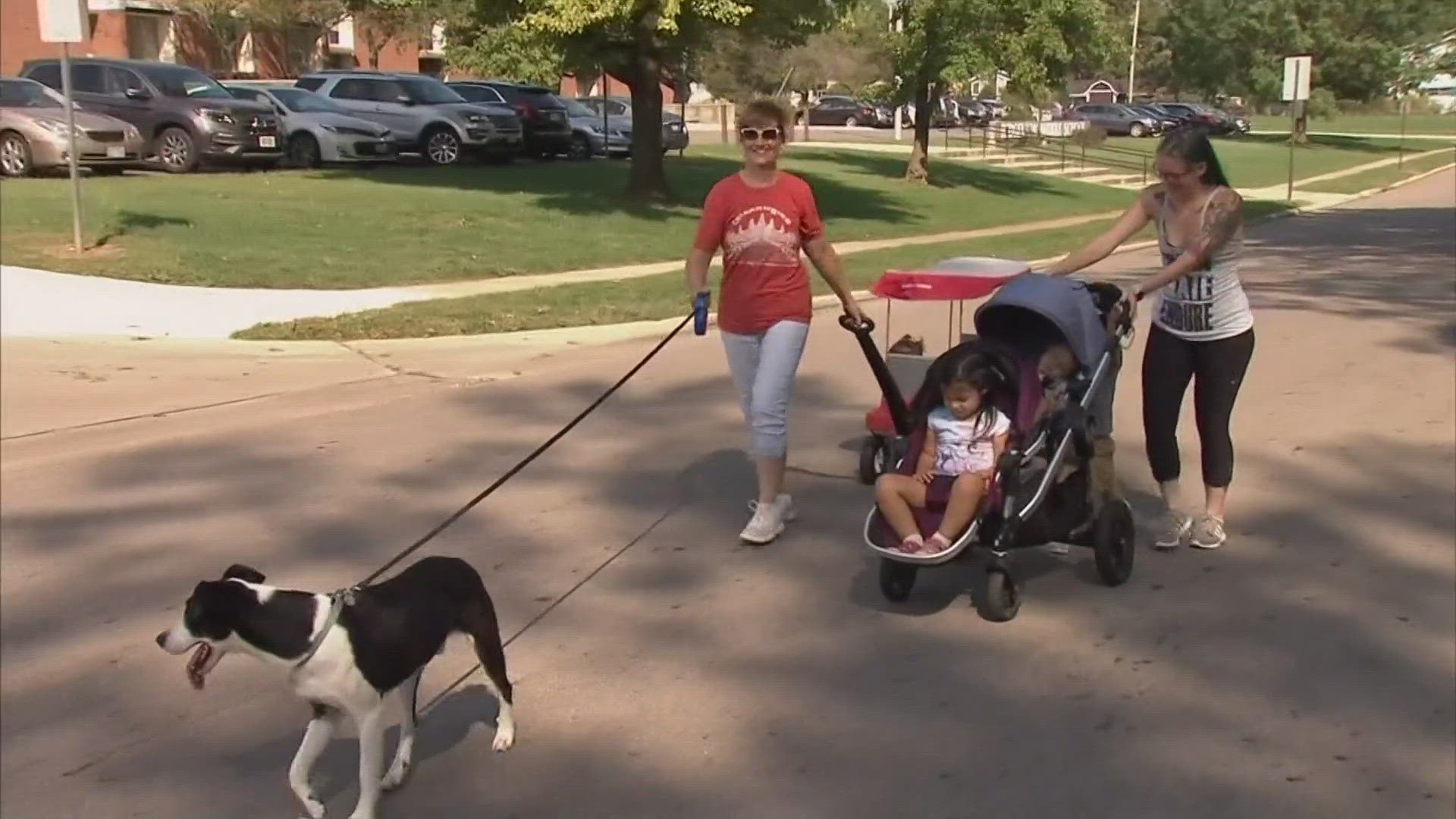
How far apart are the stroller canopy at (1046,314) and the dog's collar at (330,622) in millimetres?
3069

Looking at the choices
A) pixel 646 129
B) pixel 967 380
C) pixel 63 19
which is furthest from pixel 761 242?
pixel 646 129

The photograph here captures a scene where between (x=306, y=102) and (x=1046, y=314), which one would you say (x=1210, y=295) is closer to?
(x=1046, y=314)

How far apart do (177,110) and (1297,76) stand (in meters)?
20.1

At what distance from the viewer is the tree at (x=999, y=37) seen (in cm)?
2975

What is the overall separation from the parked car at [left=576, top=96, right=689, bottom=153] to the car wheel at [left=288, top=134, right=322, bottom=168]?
24.6 ft

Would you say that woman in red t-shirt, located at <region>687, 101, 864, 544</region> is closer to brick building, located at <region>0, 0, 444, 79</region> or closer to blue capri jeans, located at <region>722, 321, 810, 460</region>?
blue capri jeans, located at <region>722, 321, 810, 460</region>

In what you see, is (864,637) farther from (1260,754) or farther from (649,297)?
(649,297)

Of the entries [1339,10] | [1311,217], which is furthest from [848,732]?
[1339,10]

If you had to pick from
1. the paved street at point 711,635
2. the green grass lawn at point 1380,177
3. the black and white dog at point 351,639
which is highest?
→ the black and white dog at point 351,639

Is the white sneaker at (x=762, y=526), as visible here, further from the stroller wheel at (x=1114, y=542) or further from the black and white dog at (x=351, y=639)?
the black and white dog at (x=351, y=639)

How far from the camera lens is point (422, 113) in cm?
2650

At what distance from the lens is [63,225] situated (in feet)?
16.8

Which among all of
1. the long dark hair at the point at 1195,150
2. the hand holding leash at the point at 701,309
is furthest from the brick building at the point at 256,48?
the long dark hair at the point at 1195,150

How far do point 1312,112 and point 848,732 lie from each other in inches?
1664
